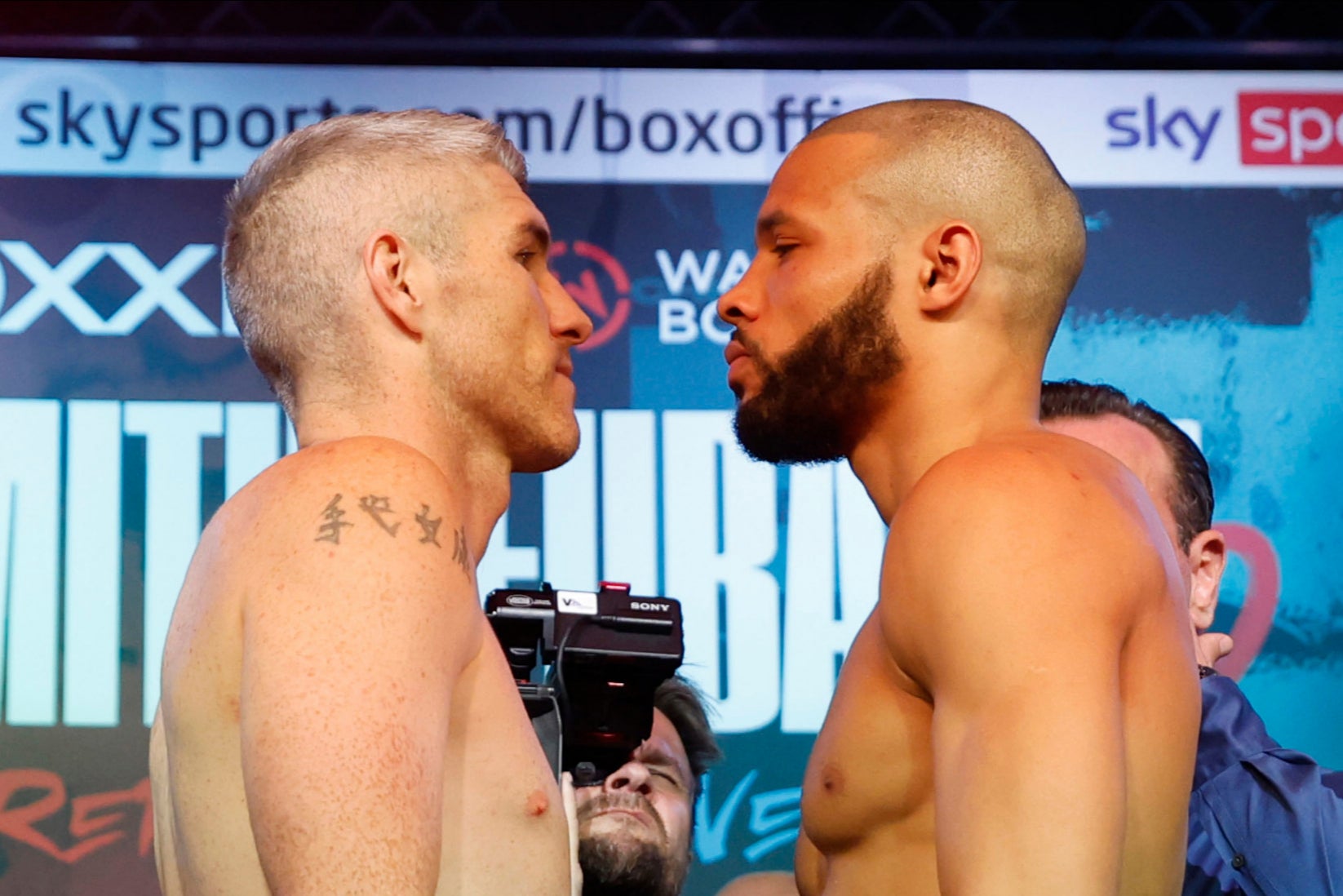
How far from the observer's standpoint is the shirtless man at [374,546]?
4.04 ft

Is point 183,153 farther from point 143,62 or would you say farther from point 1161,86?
point 1161,86

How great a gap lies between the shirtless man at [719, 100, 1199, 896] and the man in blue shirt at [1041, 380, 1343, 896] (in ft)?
1.84

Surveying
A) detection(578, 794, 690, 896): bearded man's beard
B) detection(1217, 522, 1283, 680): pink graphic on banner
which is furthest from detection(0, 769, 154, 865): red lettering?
detection(1217, 522, 1283, 680): pink graphic on banner

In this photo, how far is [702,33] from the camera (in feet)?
10.6

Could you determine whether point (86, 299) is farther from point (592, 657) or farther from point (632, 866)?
point (592, 657)

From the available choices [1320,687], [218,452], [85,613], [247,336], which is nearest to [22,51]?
[218,452]

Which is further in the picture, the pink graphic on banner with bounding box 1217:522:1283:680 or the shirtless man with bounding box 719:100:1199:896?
the pink graphic on banner with bounding box 1217:522:1283:680

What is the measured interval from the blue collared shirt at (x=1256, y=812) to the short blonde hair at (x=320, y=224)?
3.85ft

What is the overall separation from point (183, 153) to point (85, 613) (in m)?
0.96

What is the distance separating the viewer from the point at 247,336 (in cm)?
171

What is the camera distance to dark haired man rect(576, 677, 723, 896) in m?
2.81

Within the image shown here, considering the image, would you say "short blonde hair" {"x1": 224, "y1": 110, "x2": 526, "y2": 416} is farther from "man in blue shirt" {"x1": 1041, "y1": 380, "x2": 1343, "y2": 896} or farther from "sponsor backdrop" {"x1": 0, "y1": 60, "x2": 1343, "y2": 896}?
"sponsor backdrop" {"x1": 0, "y1": 60, "x2": 1343, "y2": 896}

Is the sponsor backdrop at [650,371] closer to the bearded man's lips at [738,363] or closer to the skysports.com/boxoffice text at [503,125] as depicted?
the skysports.com/boxoffice text at [503,125]

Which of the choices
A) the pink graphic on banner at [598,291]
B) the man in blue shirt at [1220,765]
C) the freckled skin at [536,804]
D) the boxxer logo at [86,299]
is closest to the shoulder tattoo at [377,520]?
the freckled skin at [536,804]
